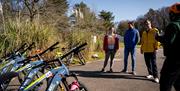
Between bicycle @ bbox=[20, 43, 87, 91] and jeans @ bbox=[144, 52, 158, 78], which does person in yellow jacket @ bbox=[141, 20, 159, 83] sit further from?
bicycle @ bbox=[20, 43, 87, 91]

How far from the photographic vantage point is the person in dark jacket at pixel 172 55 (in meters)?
6.62

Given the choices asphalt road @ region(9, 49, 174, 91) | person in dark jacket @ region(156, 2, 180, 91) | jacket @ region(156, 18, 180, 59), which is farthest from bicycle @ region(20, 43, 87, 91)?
asphalt road @ region(9, 49, 174, 91)

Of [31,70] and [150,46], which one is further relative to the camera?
[150,46]

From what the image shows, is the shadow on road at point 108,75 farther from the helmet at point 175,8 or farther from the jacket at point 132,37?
the helmet at point 175,8

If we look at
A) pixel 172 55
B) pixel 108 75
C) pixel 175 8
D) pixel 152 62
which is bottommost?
pixel 108 75

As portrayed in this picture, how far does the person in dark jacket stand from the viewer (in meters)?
6.62

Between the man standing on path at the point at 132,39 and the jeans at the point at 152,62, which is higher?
the man standing on path at the point at 132,39

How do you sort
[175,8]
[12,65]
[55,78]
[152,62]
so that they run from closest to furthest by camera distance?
[55,78]
[175,8]
[12,65]
[152,62]

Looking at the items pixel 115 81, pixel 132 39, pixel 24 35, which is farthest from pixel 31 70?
pixel 24 35

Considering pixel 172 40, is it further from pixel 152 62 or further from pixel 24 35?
pixel 24 35

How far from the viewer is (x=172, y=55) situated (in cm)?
674

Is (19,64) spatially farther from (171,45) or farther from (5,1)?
(5,1)

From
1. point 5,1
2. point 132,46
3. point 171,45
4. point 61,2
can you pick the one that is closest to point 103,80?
point 132,46

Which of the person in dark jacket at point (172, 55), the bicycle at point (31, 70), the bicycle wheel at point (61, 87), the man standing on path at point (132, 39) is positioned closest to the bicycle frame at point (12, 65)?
the bicycle at point (31, 70)
